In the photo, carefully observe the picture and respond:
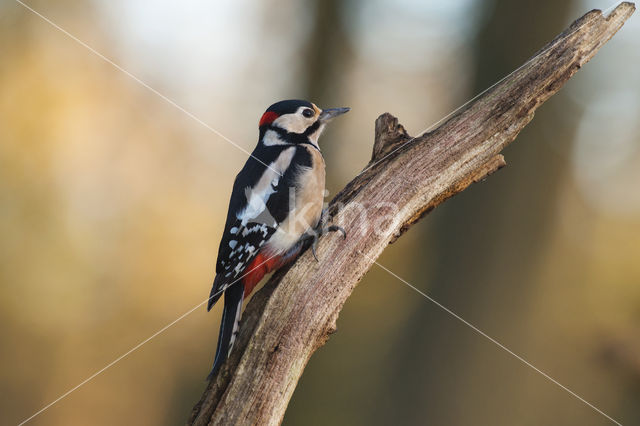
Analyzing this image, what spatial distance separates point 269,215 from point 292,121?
462mm

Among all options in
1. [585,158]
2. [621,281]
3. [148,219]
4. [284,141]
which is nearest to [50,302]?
[148,219]

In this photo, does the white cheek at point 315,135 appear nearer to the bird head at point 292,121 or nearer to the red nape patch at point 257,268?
the bird head at point 292,121

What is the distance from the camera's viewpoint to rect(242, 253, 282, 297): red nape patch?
1.86 meters

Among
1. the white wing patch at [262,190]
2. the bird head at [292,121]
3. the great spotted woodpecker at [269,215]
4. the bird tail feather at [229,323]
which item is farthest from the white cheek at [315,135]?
the bird tail feather at [229,323]

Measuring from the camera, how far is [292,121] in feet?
7.03

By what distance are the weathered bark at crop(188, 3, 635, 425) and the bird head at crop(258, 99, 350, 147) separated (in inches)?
10.8

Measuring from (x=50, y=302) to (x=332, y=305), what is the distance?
13.9ft

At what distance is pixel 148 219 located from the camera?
4953mm

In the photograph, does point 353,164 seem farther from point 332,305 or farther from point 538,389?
point 332,305

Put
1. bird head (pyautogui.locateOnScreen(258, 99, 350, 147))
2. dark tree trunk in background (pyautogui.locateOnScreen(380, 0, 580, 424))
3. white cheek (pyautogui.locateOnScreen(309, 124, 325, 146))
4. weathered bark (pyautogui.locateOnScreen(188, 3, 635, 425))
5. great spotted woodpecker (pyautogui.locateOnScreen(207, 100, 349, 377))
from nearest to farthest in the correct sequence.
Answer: weathered bark (pyautogui.locateOnScreen(188, 3, 635, 425)) → great spotted woodpecker (pyautogui.locateOnScreen(207, 100, 349, 377)) → bird head (pyautogui.locateOnScreen(258, 99, 350, 147)) → white cheek (pyautogui.locateOnScreen(309, 124, 325, 146)) → dark tree trunk in background (pyautogui.locateOnScreen(380, 0, 580, 424))

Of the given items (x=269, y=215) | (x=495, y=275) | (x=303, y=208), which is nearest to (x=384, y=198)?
(x=303, y=208)

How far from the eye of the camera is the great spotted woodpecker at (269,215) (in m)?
1.85

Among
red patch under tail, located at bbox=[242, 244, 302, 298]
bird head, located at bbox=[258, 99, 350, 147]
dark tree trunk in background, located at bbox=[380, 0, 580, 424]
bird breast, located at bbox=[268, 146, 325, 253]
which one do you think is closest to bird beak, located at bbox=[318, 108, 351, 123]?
bird head, located at bbox=[258, 99, 350, 147]

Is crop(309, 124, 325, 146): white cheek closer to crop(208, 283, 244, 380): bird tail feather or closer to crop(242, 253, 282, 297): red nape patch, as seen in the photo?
crop(242, 253, 282, 297): red nape patch
